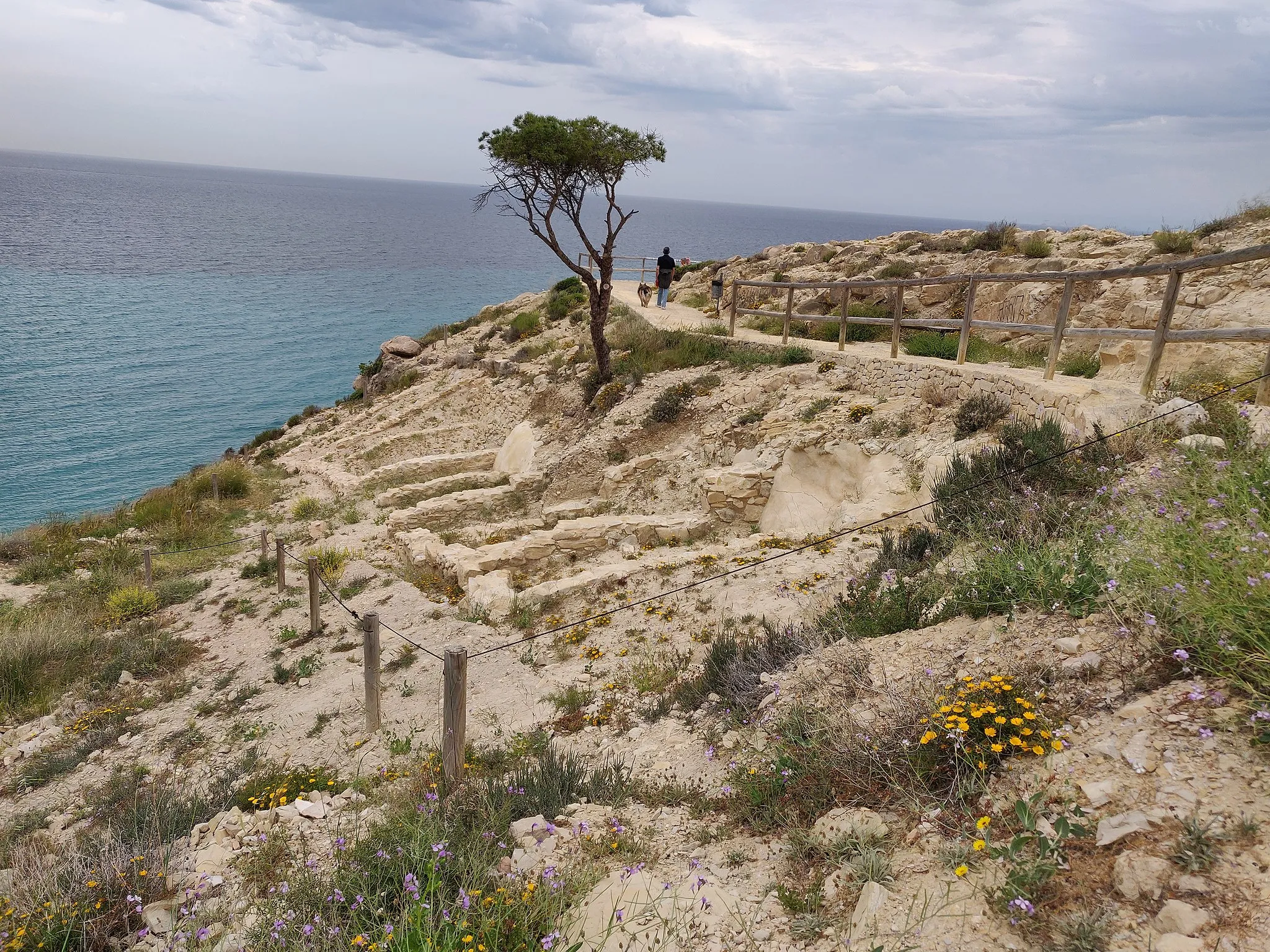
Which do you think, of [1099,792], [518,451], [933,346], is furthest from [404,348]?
[1099,792]

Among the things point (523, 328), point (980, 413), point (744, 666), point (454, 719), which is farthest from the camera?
point (523, 328)

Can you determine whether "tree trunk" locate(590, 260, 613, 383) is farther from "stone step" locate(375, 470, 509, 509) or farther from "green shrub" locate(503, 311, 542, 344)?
"green shrub" locate(503, 311, 542, 344)

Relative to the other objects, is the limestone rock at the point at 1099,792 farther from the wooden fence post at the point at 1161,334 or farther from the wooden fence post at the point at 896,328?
the wooden fence post at the point at 896,328

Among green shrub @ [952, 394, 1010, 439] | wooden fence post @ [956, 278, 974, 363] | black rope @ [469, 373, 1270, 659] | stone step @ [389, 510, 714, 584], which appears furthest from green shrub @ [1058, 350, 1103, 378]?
stone step @ [389, 510, 714, 584]

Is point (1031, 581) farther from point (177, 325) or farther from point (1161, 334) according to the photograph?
point (177, 325)

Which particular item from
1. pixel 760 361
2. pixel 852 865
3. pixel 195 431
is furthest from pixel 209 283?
pixel 852 865

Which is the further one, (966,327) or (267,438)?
(267,438)

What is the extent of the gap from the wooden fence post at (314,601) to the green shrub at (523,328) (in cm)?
1787

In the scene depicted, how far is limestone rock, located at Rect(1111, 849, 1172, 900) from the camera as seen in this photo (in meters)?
3.07

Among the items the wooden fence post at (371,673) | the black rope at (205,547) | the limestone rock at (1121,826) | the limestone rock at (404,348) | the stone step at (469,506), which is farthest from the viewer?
the limestone rock at (404,348)

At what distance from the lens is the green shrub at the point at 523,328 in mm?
28031

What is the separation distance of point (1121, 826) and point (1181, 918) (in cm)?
53

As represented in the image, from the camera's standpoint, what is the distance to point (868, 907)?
11.7 feet

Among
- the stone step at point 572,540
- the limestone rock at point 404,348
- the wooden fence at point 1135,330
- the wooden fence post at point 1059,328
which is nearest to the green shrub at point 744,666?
the stone step at point 572,540
